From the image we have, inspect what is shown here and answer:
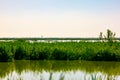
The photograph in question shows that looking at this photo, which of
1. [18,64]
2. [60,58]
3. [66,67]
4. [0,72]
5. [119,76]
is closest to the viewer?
[119,76]

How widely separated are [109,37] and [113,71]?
11576 mm

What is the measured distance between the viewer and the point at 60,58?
21.8 metres

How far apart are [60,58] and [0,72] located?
6.29m

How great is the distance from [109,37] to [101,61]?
295 inches

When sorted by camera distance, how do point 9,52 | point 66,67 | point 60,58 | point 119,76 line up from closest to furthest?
point 119,76 → point 66,67 → point 9,52 → point 60,58

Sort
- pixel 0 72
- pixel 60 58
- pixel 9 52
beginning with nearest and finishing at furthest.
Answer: pixel 0 72 < pixel 9 52 < pixel 60 58

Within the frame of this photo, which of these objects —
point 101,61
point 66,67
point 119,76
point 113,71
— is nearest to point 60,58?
point 101,61

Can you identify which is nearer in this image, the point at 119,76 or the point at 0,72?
the point at 119,76

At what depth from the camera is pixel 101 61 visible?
69.0 feet

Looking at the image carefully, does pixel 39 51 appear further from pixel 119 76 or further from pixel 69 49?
pixel 119 76

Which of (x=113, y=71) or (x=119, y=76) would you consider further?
→ (x=113, y=71)

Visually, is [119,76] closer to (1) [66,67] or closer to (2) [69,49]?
(1) [66,67]

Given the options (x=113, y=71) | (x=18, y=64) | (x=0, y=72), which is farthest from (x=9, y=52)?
(x=113, y=71)

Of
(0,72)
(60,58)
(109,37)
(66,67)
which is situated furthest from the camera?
(109,37)
